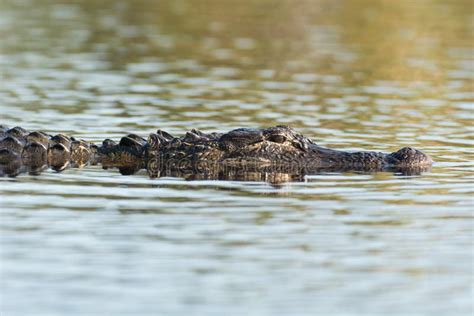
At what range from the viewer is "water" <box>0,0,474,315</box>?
10.3m

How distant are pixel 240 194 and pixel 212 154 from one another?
2310 millimetres

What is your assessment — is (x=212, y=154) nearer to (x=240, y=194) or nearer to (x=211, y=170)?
(x=211, y=170)

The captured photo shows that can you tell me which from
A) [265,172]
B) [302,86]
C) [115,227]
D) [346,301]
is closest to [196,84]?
[302,86]

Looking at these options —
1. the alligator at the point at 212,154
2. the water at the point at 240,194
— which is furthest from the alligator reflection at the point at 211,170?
the water at the point at 240,194

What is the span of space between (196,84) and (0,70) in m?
3.96

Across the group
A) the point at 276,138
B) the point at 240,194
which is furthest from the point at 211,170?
the point at 240,194

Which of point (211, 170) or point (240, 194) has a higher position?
point (211, 170)

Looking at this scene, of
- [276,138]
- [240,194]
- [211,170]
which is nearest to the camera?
[240,194]

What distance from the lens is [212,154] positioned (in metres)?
16.8

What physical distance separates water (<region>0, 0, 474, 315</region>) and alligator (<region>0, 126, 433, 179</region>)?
52cm

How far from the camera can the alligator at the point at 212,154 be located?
16.4 metres

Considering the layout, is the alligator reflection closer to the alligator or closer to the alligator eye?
the alligator

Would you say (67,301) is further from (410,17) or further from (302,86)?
(410,17)

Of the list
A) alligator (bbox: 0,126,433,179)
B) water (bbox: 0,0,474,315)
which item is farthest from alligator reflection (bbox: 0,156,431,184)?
water (bbox: 0,0,474,315)
